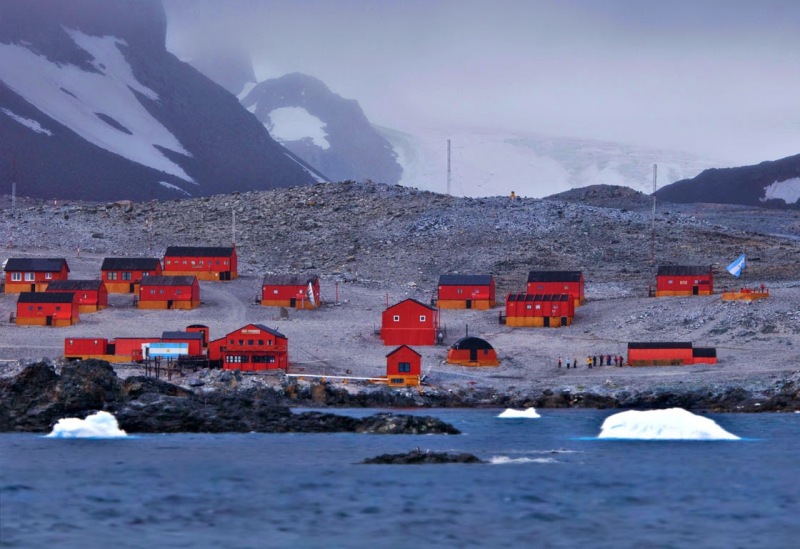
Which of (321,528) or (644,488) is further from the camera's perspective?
(644,488)

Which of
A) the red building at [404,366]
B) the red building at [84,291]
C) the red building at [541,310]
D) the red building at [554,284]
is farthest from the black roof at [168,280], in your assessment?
the red building at [404,366]

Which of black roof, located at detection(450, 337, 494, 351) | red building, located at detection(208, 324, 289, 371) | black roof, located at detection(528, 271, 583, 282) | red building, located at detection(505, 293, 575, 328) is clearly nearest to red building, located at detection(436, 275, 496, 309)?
black roof, located at detection(528, 271, 583, 282)

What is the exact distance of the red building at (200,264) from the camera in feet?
391

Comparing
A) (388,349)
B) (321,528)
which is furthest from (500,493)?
(388,349)

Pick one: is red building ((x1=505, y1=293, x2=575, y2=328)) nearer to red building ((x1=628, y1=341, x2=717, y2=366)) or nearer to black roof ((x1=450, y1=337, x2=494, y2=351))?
black roof ((x1=450, y1=337, x2=494, y2=351))

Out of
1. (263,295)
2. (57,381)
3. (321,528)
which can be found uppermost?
(263,295)

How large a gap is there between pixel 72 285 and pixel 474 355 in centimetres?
3161

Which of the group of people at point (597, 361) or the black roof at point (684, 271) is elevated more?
the black roof at point (684, 271)

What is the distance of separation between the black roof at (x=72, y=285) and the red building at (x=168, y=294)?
10.8 feet

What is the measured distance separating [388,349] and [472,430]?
25.4 meters

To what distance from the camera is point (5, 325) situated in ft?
333

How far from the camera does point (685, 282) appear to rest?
353ft

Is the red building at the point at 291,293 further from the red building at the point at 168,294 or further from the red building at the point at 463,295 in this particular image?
the red building at the point at 463,295

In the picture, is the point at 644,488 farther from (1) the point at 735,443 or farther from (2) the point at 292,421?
(2) the point at 292,421
